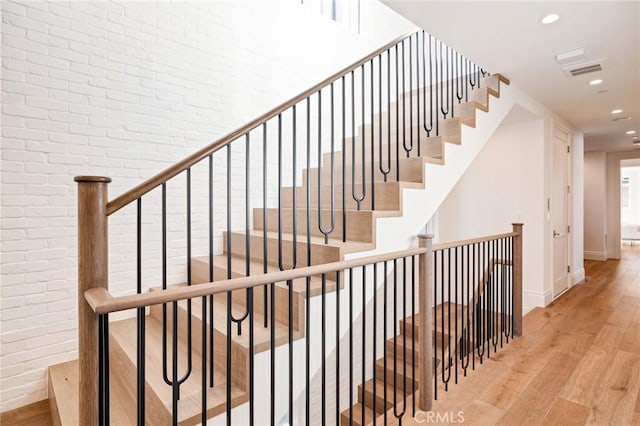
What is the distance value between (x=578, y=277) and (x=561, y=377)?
12.8 feet

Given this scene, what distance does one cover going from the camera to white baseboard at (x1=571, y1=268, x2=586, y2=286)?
17.6ft

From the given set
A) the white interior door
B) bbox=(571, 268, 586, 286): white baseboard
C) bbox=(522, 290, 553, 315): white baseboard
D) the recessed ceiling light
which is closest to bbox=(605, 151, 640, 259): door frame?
bbox=(571, 268, 586, 286): white baseboard

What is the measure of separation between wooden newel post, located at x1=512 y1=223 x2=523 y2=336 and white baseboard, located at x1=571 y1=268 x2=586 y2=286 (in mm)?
2787

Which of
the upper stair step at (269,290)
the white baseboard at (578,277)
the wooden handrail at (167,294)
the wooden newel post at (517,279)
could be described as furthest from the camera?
the white baseboard at (578,277)

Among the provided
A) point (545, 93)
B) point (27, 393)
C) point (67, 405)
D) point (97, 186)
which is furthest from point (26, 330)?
point (545, 93)

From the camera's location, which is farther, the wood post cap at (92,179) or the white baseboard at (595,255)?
the white baseboard at (595,255)

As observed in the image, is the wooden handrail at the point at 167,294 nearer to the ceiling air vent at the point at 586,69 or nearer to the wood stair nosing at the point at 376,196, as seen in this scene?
the wood stair nosing at the point at 376,196

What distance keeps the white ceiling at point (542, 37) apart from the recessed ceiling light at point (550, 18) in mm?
29

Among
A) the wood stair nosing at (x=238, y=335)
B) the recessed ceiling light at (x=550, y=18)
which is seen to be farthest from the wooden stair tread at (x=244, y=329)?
the recessed ceiling light at (x=550, y=18)

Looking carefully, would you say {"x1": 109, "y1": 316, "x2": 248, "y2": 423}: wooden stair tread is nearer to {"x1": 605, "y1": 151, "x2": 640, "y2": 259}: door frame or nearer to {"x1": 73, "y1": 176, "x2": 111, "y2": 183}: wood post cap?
{"x1": 73, "y1": 176, "x2": 111, "y2": 183}: wood post cap

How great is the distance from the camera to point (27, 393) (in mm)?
2234

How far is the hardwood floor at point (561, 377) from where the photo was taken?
2.06 meters

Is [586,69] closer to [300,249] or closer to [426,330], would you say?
[426,330]

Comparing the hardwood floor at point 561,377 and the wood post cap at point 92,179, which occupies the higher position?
the wood post cap at point 92,179
